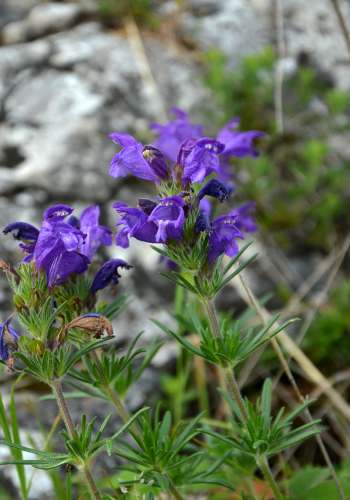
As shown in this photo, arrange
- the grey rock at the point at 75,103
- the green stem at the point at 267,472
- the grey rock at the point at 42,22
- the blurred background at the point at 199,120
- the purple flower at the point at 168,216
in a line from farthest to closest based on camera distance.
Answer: the grey rock at the point at 42,22 → the grey rock at the point at 75,103 → the blurred background at the point at 199,120 → the green stem at the point at 267,472 → the purple flower at the point at 168,216

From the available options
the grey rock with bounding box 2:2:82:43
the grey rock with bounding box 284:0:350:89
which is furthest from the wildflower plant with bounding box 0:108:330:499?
the grey rock with bounding box 284:0:350:89

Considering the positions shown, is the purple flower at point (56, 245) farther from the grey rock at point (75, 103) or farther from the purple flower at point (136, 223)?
the grey rock at point (75, 103)

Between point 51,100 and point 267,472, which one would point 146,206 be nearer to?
point 267,472

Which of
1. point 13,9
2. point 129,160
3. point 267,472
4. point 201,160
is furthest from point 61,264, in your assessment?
point 13,9

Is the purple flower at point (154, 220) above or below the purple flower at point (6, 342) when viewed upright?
above

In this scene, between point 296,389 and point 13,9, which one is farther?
point 13,9

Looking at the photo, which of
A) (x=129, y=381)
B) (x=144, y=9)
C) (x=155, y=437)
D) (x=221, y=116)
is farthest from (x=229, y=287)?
(x=144, y=9)

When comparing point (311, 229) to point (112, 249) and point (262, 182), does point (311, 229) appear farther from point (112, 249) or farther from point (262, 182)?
point (112, 249)

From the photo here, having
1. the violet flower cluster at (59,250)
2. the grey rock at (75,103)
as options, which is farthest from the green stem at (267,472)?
the grey rock at (75,103)
